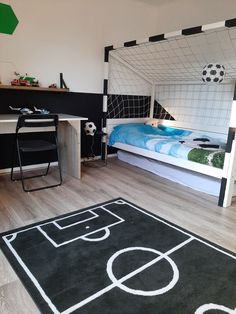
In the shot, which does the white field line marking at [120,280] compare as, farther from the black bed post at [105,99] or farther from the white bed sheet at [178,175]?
the black bed post at [105,99]

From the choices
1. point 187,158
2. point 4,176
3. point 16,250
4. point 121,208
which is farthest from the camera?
point 4,176

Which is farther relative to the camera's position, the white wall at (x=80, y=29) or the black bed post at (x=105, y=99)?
the black bed post at (x=105, y=99)

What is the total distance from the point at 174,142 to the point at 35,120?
1629 mm

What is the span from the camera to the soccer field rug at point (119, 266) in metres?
1.21

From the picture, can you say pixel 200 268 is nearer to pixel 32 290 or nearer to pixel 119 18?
pixel 32 290

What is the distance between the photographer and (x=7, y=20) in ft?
8.71

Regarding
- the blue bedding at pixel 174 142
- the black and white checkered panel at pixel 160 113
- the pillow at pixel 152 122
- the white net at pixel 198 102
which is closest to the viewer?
the blue bedding at pixel 174 142

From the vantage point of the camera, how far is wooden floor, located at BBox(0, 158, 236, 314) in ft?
6.04

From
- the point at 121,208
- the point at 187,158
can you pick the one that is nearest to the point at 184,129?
the point at 187,158

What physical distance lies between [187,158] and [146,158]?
81 centimetres

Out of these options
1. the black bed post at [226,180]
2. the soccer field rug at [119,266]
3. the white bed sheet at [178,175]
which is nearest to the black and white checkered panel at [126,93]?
the white bed sheet at [178,175]

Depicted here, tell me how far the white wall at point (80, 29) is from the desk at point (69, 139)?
21.7 inches

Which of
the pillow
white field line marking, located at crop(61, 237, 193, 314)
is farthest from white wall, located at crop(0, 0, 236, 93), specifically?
white field line marking, located at crop(61, 237, 193, 314)

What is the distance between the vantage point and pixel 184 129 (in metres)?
3.75
